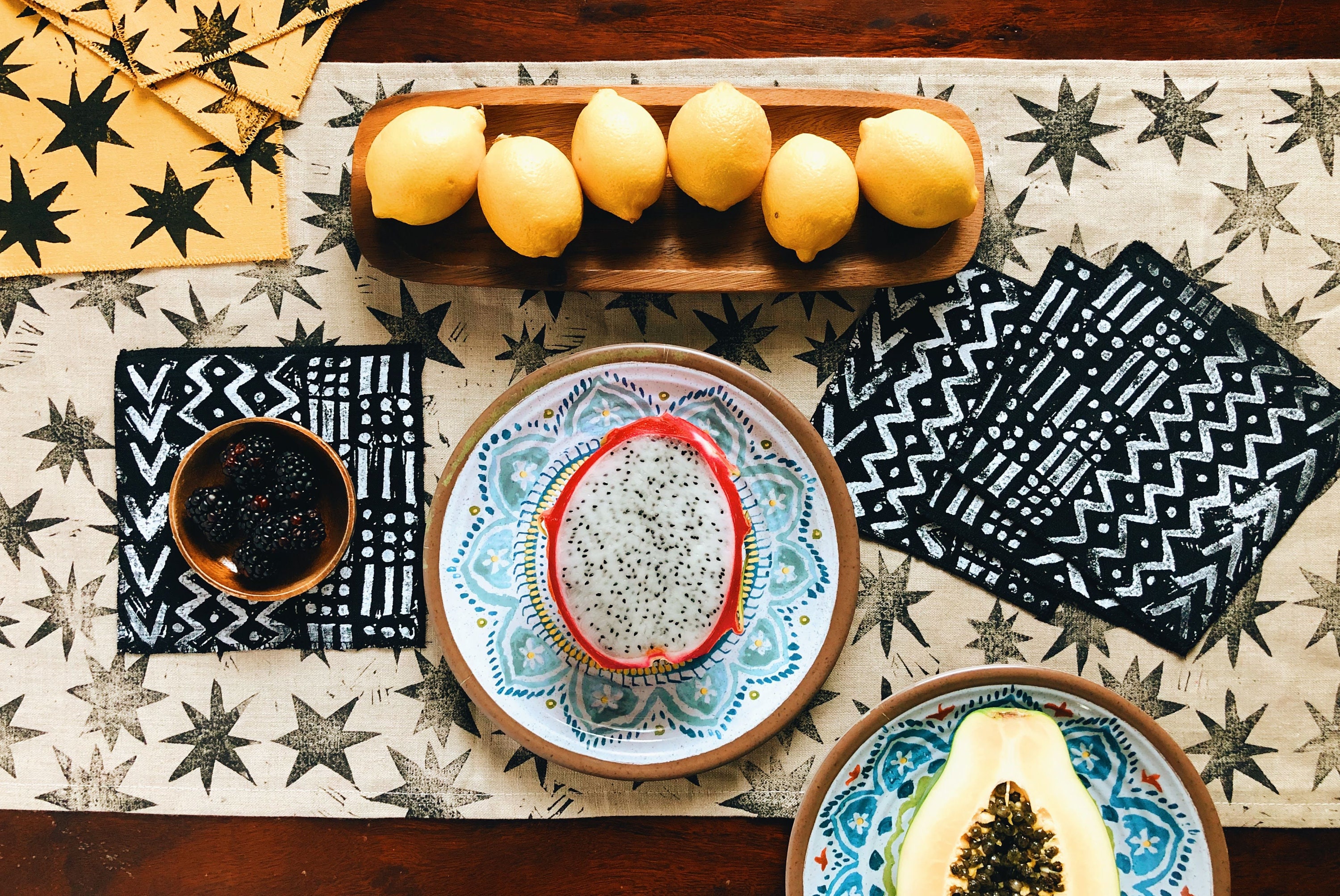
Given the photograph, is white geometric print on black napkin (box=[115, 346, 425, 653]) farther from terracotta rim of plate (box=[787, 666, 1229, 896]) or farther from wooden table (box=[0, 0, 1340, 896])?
terracotta rim of plate (box=[787, 666, 1229, 896])

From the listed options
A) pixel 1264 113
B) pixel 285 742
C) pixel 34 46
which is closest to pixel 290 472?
pixel 285 742

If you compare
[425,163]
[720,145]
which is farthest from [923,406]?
[425,163]

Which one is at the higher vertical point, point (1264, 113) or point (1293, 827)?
point (1264, 113)

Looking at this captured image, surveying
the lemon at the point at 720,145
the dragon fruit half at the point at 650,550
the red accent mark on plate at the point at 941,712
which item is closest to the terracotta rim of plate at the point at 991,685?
the red accent mark on plate at the point at 941,712

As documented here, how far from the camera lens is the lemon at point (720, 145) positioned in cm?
75

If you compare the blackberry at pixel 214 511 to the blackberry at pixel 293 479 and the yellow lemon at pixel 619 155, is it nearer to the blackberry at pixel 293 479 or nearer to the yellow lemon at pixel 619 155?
the blackberry at pixel 293 479

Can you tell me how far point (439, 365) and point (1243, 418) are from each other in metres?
0.88

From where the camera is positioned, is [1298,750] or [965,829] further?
[1298,750]

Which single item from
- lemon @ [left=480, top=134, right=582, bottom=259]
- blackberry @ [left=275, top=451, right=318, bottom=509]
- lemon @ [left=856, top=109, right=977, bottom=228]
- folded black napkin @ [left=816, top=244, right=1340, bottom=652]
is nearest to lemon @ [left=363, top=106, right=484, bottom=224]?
lemon @ [left=480, top=134, right=582, bottom=259]

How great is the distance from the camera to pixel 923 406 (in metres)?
0.87

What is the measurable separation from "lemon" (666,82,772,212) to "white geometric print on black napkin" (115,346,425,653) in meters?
0.36

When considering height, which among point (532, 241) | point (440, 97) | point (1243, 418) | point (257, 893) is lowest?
point (257, 893)

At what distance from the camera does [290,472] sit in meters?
0.80

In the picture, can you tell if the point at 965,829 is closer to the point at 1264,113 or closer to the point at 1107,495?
the point at 1107,495
